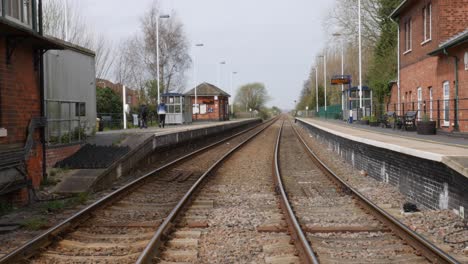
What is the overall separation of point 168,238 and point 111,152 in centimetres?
789

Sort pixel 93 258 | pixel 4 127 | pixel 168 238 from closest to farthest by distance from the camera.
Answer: pixel 93 258 → pixel 168 238 → pixel 4 127

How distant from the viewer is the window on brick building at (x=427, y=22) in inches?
942

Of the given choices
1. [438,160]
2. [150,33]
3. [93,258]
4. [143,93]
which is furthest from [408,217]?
[150,33]

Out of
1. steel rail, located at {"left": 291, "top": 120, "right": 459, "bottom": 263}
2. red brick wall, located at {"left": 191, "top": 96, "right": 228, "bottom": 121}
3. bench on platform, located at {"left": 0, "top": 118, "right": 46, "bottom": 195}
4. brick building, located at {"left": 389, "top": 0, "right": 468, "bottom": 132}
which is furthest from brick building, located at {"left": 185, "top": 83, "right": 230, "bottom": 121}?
steel rail, located at {"left": 291, "top": 120, "right": 459, "bottom": 263}

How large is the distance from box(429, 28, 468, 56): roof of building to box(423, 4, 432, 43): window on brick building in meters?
1.90

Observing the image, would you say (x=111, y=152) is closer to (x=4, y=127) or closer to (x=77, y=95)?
(x=77, y=95)

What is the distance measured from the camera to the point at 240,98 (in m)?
142

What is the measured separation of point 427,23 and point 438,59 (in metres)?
2.73

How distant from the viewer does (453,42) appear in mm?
19219

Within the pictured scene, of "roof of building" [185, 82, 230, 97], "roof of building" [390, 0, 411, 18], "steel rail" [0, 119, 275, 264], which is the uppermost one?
"roof of building" [390, 0, 411, 18]

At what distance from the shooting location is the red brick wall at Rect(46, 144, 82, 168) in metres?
12.5

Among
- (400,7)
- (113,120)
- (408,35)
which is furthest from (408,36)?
(113,120)

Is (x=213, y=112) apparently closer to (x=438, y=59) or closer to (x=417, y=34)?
(x=417, y=34)

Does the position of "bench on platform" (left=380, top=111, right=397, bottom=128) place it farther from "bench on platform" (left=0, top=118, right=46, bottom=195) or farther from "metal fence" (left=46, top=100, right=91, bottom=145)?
"bench on platform" (left=0, top=118, right=46, bottom=195)
